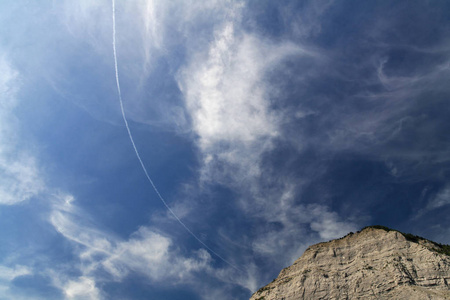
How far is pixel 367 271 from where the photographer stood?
50469 millimetres

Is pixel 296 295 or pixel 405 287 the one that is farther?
pixel 296 295

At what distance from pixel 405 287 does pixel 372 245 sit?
12096 mm

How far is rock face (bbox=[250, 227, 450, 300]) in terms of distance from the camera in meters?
44.2

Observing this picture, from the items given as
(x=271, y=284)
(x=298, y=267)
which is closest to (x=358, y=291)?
(x=298, y=267)

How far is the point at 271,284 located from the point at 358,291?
71.2 ft

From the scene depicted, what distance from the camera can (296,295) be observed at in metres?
54.1

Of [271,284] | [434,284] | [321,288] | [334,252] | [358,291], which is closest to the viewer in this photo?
[434,284]

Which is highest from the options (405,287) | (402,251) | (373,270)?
(402,251)

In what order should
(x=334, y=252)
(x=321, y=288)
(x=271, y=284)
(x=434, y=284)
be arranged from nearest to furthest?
1. (x=434, y=284)
2. (x=321, y=288)
3. (x=334, y=252)
4. (x=271, y=284)

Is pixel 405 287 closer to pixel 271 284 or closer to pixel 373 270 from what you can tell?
pixel 373 270

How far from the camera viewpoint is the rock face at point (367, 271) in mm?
44219

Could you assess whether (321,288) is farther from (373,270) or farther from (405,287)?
(405,287)

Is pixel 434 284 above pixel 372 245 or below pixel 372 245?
below

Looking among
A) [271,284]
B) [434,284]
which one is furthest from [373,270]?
[271,284]
